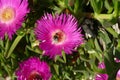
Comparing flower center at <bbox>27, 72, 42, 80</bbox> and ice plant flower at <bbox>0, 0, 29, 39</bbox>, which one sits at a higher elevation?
ice plant flower at <bbox>0, 0, 29, 39</bbox>

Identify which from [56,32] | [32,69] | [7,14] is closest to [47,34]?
[56,32]

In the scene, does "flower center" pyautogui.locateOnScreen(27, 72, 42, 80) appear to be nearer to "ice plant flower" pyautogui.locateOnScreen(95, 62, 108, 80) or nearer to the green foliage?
the green foliage

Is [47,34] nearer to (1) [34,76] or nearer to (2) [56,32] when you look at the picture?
(2) [56,32]

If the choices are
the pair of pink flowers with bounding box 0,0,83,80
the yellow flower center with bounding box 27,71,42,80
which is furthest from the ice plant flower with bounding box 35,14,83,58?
the yellow flower center with bounding box 27,71,42,80

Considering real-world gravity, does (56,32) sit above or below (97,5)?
below

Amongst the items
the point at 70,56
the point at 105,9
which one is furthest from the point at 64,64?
the point at 105,9

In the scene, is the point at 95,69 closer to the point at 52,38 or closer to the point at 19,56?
the point at 52,38

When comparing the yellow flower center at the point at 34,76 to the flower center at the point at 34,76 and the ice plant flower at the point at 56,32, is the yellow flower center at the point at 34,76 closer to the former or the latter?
the flower center at the point at 34,76
